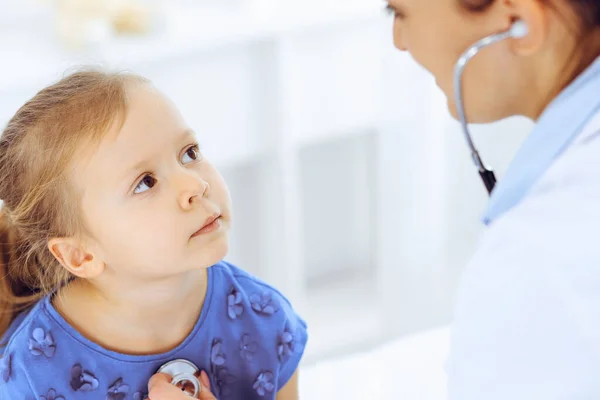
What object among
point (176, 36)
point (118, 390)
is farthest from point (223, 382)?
point (176, 36)

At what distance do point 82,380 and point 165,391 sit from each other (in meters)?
0.12

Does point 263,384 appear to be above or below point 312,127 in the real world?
above

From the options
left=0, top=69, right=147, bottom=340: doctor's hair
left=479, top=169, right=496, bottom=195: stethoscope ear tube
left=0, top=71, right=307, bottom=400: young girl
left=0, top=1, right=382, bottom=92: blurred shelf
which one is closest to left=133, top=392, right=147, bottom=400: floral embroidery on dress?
left=0, top=71, right=307, bottom=400: young girl

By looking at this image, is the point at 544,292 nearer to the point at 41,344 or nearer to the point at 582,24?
the point at 582,24

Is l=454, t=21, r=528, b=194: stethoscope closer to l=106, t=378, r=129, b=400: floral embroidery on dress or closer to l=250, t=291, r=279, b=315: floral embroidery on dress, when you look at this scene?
l=250, t=291, r=279, b=315: floral embroidery on dress

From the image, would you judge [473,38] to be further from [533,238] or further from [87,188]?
[87,188]

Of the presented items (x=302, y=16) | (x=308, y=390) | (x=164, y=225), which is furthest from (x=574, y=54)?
(x=302, y=16)

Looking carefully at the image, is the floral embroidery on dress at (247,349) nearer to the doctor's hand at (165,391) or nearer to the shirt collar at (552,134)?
the doctor's hand at (165,391)

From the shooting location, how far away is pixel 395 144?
2303mm

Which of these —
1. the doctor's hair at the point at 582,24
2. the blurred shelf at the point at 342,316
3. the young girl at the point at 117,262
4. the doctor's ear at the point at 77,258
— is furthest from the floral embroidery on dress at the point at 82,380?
A: the blurred shelf at the point at 342,316

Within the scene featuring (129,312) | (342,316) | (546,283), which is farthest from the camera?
(342,316)

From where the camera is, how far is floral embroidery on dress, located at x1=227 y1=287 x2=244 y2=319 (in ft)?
4.50

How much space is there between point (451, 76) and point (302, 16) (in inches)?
47.1

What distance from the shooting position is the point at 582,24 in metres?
0.94
